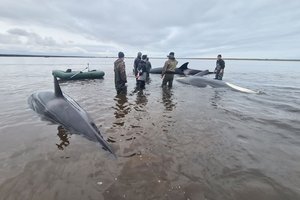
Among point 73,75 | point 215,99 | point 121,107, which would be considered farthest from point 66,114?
point 73,75

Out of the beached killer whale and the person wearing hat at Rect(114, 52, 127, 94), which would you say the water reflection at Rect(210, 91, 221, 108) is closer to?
Result: the person wearing hat at Rect(114, 52, 127, 94)

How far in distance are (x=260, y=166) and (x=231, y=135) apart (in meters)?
2.10

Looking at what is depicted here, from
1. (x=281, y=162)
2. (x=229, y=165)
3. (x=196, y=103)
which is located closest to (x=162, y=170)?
(x=229, y=165)

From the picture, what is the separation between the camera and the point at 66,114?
806 centimetres

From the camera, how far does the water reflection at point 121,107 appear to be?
9773 mm

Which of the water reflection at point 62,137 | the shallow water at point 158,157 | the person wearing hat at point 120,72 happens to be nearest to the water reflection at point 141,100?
the person wearing hat at point 120,72

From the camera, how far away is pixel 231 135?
7.70m

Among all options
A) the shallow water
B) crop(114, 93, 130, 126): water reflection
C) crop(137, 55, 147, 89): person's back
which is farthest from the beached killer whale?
crop(137, 55, 147, 89): person's back

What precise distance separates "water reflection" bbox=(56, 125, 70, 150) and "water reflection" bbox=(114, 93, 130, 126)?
6.60 feet

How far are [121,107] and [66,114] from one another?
3897mm

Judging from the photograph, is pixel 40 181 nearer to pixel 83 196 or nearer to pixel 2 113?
pixel 83 196

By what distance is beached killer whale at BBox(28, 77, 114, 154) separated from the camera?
7043 millimetres

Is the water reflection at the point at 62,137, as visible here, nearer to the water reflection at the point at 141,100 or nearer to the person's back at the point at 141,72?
the water reflection at the point at 141,100

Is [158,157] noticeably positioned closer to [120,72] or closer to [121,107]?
[121,107]
